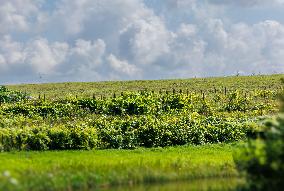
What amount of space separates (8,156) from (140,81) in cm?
8151

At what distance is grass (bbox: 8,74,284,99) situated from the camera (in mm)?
99750

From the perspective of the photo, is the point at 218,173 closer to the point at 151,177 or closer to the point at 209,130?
the point at 151,177

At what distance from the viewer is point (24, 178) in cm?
2641

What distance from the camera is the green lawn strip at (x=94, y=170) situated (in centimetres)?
2686

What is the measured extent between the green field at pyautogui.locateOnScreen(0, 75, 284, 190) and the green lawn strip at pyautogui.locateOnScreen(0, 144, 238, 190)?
0.05 metres

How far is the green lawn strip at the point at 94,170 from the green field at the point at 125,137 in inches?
1.8

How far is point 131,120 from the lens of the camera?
54.2 meters

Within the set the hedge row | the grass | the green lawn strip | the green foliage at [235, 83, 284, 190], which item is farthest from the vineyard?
the green foliage at [235, 83, 284, 190]

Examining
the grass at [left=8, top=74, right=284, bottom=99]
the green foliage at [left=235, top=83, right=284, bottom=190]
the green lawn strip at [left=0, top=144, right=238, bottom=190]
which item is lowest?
the green lawn strip at [left=0, top=144, right=238, bottom=190]

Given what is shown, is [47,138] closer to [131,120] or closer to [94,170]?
[131,120]

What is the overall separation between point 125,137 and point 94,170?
19314mm

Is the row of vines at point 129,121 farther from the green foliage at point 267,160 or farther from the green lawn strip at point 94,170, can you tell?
the green foliage at point 267,160

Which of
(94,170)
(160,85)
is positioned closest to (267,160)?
(94,170)

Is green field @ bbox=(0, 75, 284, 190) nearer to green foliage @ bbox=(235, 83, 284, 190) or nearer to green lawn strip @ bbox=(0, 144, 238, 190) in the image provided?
green lawn strip @ bbox=(0, 144, 238, 190)
